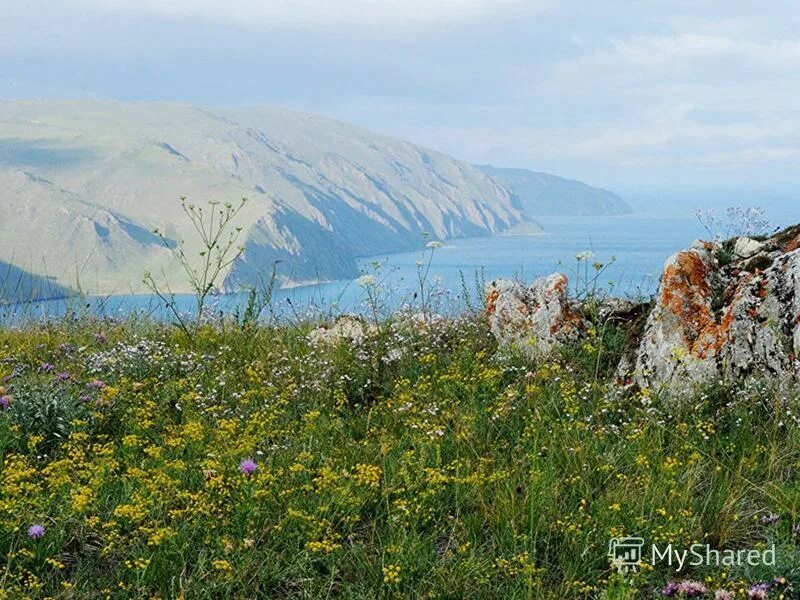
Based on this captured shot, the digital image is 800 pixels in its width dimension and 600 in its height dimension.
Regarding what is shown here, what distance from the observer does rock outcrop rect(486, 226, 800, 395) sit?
6.08 metres

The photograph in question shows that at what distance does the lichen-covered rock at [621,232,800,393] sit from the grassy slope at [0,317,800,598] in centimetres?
30

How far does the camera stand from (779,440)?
209 inches

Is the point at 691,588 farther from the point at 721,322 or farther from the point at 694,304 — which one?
the point at 694,304

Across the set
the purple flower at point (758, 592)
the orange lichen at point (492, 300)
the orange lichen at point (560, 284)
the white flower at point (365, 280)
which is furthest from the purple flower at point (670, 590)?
the white flower at point (365, 280)

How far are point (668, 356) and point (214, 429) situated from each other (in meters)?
3.69

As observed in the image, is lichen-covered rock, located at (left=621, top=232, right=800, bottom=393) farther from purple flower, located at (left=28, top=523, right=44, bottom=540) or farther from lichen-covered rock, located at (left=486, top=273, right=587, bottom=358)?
purple flower, located at (left=28, top=523, right=44, bottom=540)

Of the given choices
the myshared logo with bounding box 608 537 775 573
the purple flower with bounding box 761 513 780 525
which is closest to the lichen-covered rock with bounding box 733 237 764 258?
the purple flower with bounding box 761 513 780 525

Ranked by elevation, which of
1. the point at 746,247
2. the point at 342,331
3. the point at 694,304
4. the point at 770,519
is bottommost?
the point at 770,519

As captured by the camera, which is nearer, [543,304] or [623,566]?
[623,566]

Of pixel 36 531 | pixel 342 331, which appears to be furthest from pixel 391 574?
pixel 342 331

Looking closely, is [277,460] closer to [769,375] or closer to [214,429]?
[214,429]

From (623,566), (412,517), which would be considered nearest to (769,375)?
(623,566)

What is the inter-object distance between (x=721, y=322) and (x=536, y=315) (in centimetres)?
171

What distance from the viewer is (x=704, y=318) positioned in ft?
21.4
